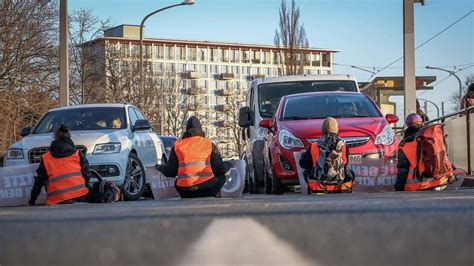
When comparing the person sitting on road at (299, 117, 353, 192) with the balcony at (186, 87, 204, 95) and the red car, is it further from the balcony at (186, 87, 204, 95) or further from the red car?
the balcony at (186, 87, 204, 95)

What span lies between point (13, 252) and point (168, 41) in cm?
13851

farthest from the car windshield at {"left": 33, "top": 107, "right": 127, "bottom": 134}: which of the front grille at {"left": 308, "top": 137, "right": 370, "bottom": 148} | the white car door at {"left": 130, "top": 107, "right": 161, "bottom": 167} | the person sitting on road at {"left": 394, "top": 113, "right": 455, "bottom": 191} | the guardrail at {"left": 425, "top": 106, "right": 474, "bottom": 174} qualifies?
the guardrail at {"left": 425, "top": 106, "right": 474, "bottom": 174}

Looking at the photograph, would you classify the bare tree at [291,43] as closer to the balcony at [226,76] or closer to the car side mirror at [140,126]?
the car side mirror at [140,126]

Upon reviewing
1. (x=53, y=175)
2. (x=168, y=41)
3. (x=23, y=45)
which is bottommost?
(x=53, y=175)

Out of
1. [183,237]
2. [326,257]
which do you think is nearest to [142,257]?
[183,237]

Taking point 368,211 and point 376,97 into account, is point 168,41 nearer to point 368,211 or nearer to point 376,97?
point 376,97

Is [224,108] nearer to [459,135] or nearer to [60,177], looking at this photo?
[459,135]

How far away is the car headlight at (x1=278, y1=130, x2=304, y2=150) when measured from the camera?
40.0ft

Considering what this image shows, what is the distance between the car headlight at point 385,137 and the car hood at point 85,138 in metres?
3.94

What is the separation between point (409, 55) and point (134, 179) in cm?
803

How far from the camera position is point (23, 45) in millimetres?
34344

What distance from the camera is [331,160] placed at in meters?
11.1

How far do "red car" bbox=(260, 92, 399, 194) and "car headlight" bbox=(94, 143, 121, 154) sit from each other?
2305 mm

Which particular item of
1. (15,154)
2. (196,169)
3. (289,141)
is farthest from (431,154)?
(15,154)
